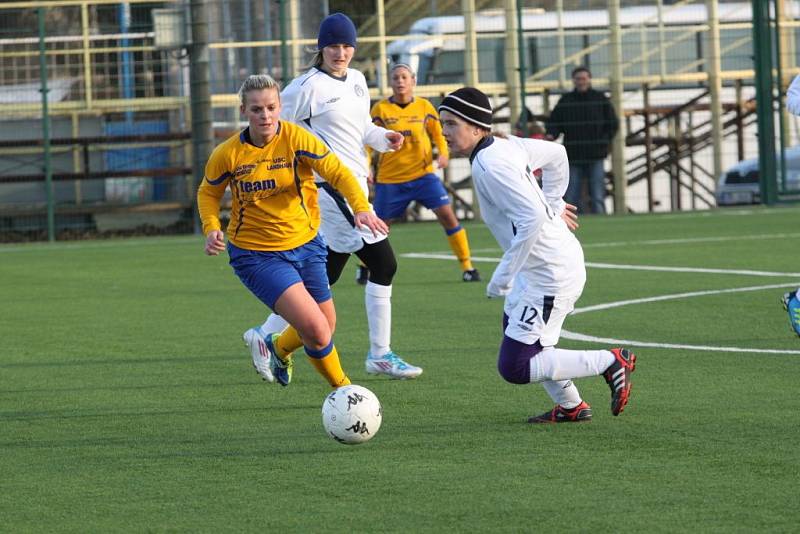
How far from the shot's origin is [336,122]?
880 cm

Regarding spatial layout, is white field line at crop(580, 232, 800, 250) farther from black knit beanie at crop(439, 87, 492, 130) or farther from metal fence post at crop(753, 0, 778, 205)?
black knit beanie at crop(439, 87, 492, 130)

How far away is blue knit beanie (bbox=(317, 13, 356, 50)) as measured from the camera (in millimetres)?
8500

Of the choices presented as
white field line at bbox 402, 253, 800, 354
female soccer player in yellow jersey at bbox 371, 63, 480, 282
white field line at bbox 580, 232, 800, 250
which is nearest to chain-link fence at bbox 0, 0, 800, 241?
white field line at bbox 580, 232, 800, 250

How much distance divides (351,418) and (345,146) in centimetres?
294

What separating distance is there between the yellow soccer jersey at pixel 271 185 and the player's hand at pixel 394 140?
1.24m

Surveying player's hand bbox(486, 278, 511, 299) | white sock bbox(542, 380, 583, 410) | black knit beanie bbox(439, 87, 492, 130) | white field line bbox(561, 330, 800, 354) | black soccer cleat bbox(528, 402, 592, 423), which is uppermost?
black knit beanie bbox(439, 87, 492, 130)

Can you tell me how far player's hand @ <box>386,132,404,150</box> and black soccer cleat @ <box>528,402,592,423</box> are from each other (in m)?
2.22

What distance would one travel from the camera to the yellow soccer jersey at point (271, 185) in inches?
276

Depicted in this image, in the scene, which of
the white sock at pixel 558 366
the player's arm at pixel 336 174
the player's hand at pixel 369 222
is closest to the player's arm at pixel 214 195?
→ the player's arm at pixel 336 174

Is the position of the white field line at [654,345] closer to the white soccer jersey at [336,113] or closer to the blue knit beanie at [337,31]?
the white soccer jersey at [336,113]

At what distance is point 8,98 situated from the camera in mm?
22938

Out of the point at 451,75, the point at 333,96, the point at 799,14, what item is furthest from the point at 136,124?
the point at 333,96

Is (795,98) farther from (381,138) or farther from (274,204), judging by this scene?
(274,204)

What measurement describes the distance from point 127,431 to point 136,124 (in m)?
17.3
